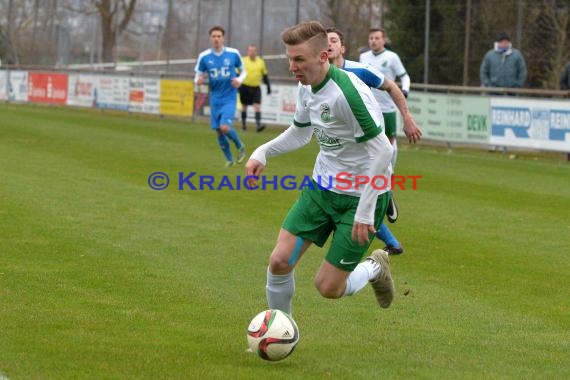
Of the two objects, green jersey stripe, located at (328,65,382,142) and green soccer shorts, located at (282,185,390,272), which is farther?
green soccer shorts, located at (282,185,390,272)

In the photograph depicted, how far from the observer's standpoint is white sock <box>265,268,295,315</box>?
675 cm

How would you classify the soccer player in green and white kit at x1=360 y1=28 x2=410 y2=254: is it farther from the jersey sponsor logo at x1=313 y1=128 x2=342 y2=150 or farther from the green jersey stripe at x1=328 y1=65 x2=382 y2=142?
the green jersey stripe at x1=328 y1=65 x2=382 y2=142

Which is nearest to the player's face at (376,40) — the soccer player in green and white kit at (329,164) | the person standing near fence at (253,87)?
the soccer player in green and white kit at (329,164)

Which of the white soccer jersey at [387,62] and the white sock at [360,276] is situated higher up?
the white soccer jersey at [387,62]

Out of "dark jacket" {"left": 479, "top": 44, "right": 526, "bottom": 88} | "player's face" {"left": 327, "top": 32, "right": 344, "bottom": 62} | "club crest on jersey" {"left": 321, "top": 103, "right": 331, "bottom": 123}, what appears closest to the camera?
"club crest on jersey" {"left": 321, "top": 103, "right": 331, "bottom": 123}

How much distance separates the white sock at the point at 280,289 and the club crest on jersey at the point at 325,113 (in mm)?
862

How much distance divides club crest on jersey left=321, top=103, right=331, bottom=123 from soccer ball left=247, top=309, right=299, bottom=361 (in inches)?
43.5

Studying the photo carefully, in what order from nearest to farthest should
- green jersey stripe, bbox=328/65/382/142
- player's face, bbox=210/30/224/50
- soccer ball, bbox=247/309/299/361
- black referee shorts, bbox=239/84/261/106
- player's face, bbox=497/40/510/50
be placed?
1. soccer ball, bbox=247/309/299/361
2. green jersey stripe, bbox=328/65/382/142
3. player's face, bbox=210/30/224/50
4. player's face, bbox=497/40/510/50
5. black referee shorts, bbox=239/84/261/106

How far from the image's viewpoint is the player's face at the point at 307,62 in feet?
21.3

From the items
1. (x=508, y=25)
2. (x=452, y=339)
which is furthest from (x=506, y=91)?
(x=452, y=339)

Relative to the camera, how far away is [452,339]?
7254 mm

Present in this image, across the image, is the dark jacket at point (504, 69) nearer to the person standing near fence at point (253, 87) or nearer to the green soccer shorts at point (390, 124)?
the person standing near fence at point (253, 87)

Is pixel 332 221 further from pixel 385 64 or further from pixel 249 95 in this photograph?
pixel 249 95

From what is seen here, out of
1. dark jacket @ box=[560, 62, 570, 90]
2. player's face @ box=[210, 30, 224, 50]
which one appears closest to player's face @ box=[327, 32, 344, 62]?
player's face @ box=[210, 30, 224, 50]
